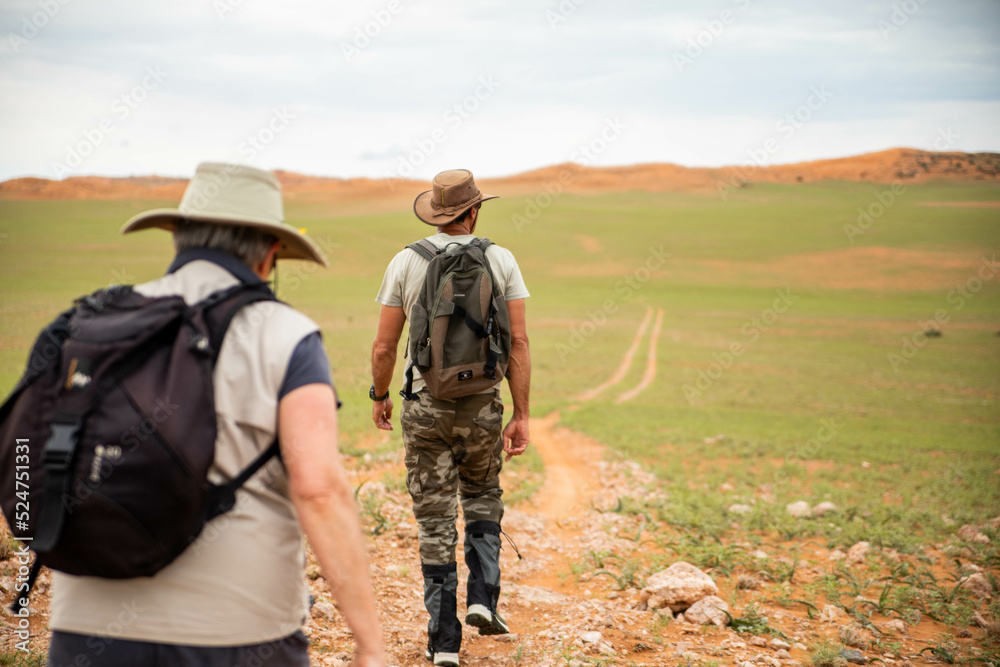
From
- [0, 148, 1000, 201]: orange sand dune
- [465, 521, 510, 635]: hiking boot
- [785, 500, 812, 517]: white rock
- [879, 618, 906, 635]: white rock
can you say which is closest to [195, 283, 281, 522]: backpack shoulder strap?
[465, 521, 510, 635]: hiking boot

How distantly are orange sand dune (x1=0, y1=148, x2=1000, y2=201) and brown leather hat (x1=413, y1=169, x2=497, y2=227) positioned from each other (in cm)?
9615

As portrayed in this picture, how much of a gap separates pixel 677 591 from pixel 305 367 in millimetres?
3747

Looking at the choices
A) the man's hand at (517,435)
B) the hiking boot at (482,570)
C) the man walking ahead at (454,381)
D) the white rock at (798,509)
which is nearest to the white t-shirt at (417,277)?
the man walking ahead at (454,381)

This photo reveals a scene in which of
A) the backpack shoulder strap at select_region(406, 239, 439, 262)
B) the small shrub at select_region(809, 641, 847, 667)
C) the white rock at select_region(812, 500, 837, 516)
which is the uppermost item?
the backpack shoulder strap at select_region(406, 239, 439, 262)

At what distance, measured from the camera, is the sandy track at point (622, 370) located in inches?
647

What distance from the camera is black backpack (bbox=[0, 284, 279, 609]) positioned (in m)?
1.51

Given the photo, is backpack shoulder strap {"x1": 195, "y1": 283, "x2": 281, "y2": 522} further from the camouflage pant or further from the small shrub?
the small shrub

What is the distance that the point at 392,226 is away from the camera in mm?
66625

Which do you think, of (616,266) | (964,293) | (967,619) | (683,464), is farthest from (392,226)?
(967,619)

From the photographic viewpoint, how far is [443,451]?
12.9 ft

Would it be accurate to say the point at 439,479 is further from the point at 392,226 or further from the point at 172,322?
the point at 392,226

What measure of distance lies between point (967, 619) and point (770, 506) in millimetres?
2913

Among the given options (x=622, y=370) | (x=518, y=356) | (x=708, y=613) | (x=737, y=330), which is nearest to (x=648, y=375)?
(x=622, y=370)

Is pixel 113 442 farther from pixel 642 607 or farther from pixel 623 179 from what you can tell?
pixel 623 179
